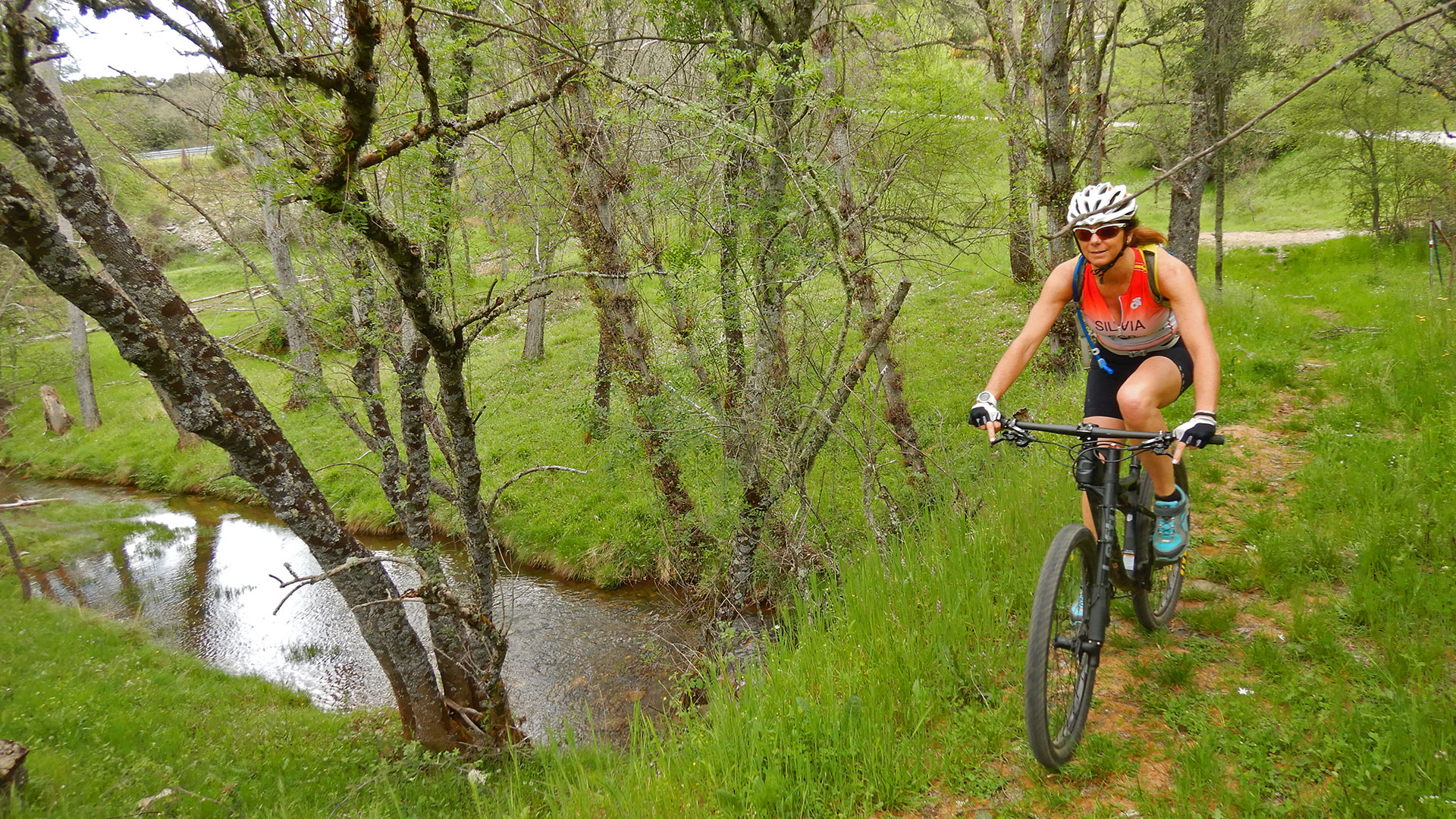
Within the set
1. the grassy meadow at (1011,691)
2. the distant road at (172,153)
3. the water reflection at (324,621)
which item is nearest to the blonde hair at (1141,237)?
the grassy meadow at (1011,691)

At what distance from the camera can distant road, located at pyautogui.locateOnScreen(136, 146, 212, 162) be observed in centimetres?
806

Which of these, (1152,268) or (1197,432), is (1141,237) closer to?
(1152,268)

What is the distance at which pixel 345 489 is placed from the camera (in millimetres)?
12898

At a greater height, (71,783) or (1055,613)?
(1055,613)

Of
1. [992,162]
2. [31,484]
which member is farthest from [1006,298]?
[31,484]

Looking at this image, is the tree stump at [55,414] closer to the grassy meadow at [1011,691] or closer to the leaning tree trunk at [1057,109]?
the grassy meadow at [1011,691]

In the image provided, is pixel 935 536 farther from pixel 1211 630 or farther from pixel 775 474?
pixel 775 474

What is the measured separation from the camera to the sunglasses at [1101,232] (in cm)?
323

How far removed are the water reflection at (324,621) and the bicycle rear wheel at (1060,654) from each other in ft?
12.4

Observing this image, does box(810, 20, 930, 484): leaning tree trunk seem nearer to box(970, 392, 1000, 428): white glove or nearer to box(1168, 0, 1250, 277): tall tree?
box(970, 392, 1000, 428): white glove

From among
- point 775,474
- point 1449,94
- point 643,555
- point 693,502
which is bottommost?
point 643,555

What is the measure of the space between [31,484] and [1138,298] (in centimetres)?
2378

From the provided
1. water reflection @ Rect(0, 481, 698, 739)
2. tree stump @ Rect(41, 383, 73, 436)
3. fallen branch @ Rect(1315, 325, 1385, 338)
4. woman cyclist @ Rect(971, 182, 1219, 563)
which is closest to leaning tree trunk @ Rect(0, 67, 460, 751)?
water reflection @ Rect(0, 481, 698, 739)

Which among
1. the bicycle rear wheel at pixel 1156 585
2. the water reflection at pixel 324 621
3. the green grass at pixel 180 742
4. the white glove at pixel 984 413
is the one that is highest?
the white glove at pixel 984 413
